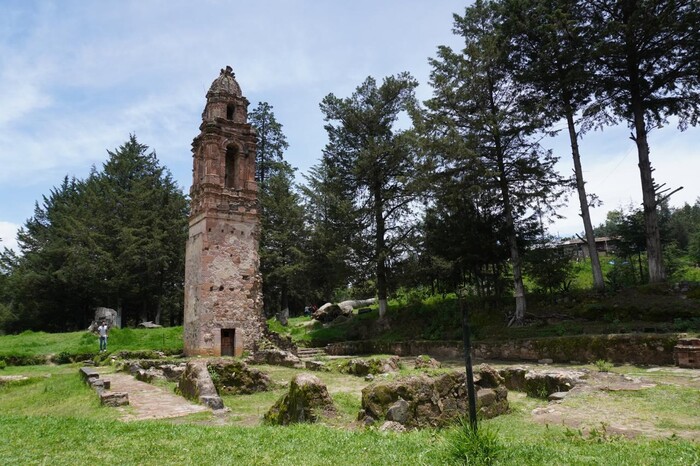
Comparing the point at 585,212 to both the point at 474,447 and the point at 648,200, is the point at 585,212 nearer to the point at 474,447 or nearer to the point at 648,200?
the point at 648,200

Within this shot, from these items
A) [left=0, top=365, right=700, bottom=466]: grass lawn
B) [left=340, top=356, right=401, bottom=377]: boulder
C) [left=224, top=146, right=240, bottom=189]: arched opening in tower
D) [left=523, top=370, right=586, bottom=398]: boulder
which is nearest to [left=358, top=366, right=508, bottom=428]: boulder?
[left=0, top=365, right=700, bottom=466]: grass lawn

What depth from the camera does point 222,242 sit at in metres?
21.7

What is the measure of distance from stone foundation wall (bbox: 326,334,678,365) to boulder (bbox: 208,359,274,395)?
9534 mm

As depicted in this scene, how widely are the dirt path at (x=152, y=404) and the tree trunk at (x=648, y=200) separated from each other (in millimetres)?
17549

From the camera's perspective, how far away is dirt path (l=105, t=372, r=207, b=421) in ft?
27.1

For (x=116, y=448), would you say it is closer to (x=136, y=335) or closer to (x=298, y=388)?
(x=298, y=388)

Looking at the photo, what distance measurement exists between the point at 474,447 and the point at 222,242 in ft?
62.1

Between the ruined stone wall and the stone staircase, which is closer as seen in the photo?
the ruined stone wall

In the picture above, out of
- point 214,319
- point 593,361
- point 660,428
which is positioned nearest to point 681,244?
point 593,361

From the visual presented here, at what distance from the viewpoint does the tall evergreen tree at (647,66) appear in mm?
17156

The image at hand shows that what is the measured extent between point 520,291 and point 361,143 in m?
14.3

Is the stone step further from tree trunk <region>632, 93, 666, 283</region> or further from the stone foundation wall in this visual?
tree trunk <region>632, 93, 666, 283</region>

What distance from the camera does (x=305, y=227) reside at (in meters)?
35.8

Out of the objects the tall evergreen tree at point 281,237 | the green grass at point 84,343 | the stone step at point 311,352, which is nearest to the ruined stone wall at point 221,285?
the stone step at point 311,352
